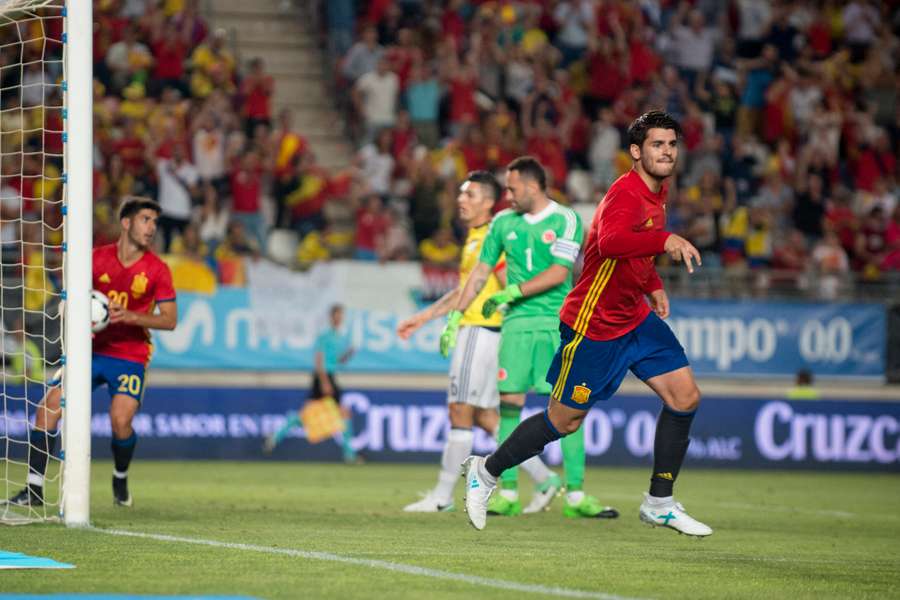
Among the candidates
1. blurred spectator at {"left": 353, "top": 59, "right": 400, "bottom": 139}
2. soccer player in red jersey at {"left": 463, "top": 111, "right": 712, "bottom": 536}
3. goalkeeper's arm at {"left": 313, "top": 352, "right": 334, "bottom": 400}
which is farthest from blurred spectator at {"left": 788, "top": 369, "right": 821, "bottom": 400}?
soccer player in red jersey at {"left": 463, "top": 111, "right": 712, "bottom": 536}

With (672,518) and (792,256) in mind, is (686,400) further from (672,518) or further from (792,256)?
(792,256)

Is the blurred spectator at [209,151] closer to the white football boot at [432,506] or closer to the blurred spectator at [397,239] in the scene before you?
the blurred spectator at [397,239]

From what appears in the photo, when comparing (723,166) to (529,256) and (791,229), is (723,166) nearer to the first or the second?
(791,229)

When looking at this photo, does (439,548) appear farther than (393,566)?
Yes

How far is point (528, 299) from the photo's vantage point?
10.8 m

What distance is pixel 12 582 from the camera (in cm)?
638

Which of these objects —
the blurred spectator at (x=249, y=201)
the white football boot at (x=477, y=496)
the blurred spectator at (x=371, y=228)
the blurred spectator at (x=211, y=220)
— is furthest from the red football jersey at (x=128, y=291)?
the blurred spectator at (x=371, y=228)

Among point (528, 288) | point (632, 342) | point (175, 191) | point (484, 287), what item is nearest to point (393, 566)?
point (632, 342)

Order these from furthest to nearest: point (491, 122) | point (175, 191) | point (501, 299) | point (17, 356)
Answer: point (491, 122) < point (175, 191) < point (17, 356) < point (501, 299)

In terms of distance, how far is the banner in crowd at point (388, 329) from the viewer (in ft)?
60.1

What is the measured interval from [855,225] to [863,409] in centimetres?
372

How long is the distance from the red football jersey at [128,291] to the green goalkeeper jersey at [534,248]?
91.8 inches

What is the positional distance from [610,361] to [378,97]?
14498mm

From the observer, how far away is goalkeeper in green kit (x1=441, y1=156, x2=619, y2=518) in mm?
10688
